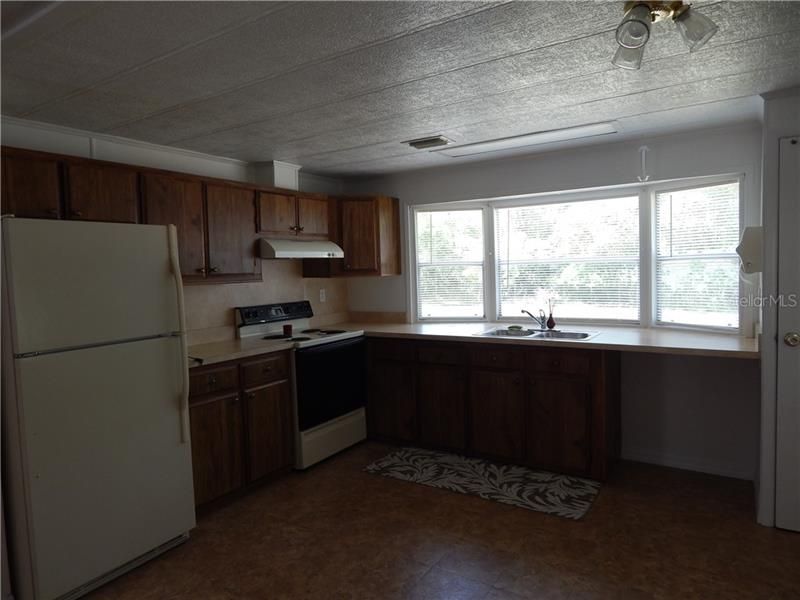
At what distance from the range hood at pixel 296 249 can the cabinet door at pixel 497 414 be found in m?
1.48

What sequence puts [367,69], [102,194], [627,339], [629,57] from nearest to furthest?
[629,57]
[367,69]
[102,194]
[627,339]

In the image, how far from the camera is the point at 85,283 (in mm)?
2332

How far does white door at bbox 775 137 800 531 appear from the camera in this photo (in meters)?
2.62

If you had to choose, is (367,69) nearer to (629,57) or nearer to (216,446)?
(629,57)

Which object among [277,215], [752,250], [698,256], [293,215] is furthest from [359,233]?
[752,250]

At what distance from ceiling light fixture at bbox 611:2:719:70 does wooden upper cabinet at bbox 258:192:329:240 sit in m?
2.74

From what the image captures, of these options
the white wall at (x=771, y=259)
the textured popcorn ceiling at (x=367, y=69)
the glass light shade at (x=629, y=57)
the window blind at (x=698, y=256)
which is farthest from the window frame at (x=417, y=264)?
the glass light shade at (x=629, y=57)

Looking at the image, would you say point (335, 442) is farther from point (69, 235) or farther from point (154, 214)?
point (69, 235)

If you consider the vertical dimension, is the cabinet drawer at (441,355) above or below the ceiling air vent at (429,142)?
below

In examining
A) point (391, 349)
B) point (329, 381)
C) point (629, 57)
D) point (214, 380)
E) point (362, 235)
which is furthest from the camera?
point (362, 235)

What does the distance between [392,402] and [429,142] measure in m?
2.00

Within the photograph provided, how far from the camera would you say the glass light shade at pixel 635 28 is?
1610 millimetres

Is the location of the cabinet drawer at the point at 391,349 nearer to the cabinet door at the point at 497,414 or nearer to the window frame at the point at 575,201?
the cabinet door at the point at 497,414

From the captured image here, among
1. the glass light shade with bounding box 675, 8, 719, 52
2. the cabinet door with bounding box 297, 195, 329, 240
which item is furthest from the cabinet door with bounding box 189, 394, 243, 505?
the glass light shade with bounding box 675, 8, 719, 52
